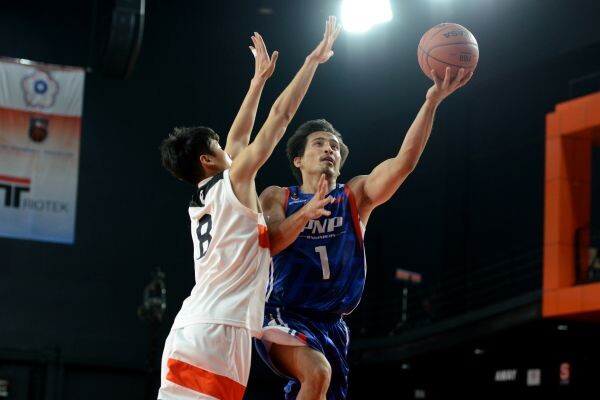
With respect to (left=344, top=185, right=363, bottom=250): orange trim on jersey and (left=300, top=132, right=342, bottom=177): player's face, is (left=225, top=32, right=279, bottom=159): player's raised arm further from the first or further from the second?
(left=344, top=185, right=363, bottom=250): orange trim on jersey

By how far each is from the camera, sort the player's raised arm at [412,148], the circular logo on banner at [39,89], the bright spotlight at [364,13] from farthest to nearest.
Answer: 1. the bright spotlight at [364,13]
2. the circular logo on banner at [39,89]
3. the player's raised arm at [412,148]

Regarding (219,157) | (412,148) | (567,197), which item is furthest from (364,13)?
(219,157)

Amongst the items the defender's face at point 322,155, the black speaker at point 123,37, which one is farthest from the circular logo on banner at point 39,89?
the defender's face at point 322,155

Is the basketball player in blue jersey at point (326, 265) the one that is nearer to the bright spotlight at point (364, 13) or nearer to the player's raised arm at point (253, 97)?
the player's raised arm at point (253, 97)

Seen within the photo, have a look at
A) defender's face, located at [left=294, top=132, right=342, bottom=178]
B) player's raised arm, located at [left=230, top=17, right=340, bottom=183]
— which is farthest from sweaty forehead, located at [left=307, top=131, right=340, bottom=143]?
player's raised arm, located at [left=230, top=17, right=340, bottom=183]

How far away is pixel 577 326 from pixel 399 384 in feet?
17.9

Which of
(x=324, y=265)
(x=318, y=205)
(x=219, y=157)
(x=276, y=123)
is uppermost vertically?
(x=276, y=123)

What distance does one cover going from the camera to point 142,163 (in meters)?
19.4

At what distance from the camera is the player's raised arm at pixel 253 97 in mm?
5590

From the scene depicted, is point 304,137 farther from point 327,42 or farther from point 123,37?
Result: point 123,37

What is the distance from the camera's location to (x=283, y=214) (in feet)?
19.5

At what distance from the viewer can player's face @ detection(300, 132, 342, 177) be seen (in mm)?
6145

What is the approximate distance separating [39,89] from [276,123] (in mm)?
12460

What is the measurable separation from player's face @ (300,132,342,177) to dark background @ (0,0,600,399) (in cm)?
1075
